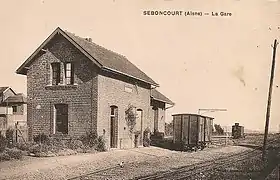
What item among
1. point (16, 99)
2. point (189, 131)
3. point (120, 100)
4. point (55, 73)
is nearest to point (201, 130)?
point (189, 131)

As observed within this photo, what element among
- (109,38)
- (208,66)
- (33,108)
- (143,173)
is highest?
(109,38)

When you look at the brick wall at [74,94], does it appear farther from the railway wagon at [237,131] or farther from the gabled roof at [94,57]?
the railway wagon at [237,131]

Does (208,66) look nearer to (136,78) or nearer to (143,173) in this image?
(143,173)

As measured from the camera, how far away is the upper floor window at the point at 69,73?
16.0 metres

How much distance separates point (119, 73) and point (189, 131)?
536 centimetres

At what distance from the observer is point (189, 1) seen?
10.1m

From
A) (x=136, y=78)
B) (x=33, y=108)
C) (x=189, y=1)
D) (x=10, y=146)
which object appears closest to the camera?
(x=189, y=1)

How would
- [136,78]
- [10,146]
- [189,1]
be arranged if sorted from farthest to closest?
[136,78] < [10,146] < [189,1]

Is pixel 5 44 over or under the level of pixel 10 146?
over

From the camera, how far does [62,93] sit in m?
16.0

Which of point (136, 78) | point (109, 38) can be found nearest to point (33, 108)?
point (136, 78)

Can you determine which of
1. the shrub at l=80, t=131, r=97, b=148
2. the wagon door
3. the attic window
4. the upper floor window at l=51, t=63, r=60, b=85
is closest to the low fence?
the upper floor window at l=51, t=63, r=60, b=85

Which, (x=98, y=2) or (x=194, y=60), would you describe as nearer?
(x=98, y=2)

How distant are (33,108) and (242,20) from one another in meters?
9.47
